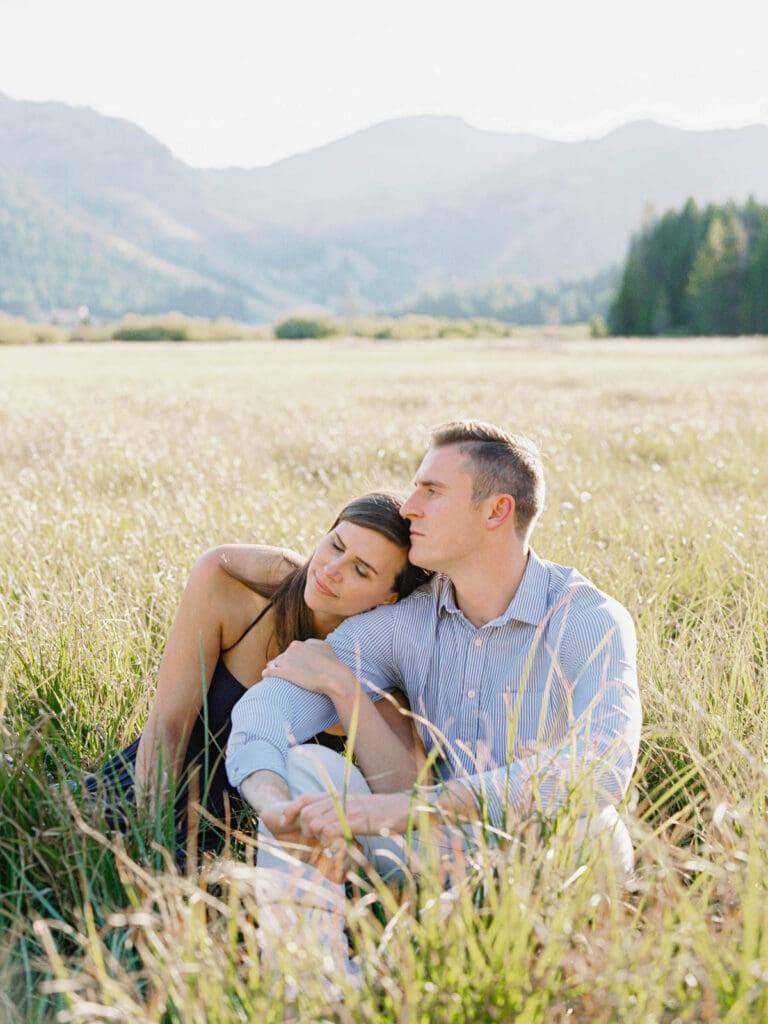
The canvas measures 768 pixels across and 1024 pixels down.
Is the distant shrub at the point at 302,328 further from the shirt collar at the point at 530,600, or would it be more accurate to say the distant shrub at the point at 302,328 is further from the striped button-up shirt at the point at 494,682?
the shirt collar at the point at 530,600

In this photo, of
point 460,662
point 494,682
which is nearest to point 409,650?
point 460,662

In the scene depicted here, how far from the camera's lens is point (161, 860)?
2.75 metres

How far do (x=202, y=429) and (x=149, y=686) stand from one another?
8.18m

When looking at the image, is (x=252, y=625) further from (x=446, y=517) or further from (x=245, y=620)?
(x=446, y=517)

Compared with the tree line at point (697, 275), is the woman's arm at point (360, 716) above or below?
below

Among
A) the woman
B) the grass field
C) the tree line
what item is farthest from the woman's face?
the tree line

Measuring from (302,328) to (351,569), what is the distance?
2699 inches

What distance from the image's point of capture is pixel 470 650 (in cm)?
334

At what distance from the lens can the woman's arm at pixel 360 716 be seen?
317cm

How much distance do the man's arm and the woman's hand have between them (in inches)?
26.2

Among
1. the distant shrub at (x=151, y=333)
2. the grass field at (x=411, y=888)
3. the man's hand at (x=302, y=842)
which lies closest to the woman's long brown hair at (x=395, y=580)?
the grass field at (x=411, y=888)

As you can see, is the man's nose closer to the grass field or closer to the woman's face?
the woman's face

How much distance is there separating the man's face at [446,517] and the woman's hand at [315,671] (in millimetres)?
429

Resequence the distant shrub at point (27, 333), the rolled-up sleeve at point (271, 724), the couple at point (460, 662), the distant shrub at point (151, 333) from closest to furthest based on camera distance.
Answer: the couple at point (460, 662), the rolled-up sleeve at point (271, 724), the distant shrub at point (27, 333), the distant shrub at point (151, 333)
